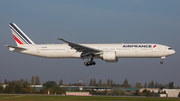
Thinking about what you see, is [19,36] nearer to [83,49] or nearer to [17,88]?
[83,49]

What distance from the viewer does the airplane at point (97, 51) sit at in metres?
40.9

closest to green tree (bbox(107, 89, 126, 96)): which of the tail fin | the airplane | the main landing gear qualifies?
the airplane

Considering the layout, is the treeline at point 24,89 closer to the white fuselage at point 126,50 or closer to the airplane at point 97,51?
the airplane at point 97,51

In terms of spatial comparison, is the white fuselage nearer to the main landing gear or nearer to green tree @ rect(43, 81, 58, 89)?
the main landing gear

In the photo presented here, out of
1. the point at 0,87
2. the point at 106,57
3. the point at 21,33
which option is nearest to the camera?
the point at 106,57

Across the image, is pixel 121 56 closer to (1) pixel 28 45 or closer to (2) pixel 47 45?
(2) pixel 47 45

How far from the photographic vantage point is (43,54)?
1770 inches

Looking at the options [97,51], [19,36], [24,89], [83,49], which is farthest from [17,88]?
[97,51]

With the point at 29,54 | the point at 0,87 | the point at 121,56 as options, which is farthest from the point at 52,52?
the point at 0,87

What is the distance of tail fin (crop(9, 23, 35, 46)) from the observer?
47.7 m

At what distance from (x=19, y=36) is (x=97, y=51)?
17627 mm

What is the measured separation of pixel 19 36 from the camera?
4841 cm

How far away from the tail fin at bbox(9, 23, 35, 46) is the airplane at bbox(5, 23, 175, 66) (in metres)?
1.75

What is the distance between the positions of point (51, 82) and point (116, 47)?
3303 centimetres
